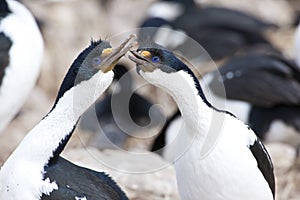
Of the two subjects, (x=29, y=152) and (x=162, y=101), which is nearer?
(x=29, y=152)

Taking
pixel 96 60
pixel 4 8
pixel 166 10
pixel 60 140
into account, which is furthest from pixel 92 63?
pixel 166 10

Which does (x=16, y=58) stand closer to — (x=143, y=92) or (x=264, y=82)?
(x=264, y=82)

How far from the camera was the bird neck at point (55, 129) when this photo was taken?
399 centimetres

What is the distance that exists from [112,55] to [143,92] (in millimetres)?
6137

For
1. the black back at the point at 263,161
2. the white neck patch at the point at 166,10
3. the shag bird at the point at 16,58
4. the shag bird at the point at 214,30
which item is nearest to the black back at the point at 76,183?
the black back at the point at 263,161

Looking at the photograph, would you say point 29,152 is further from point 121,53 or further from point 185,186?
point 185,186

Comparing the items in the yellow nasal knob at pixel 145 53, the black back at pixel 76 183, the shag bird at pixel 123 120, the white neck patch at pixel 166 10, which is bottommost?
the shag bird at pixel 123 120

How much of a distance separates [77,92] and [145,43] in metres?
0.51

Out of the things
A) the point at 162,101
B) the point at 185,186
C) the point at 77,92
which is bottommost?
the point at 162,101

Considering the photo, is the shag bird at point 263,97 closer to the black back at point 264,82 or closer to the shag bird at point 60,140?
the black back at point 264,82

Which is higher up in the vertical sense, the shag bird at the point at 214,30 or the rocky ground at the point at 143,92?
the shag bird at the point at 214,30

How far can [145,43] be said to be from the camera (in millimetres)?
4270

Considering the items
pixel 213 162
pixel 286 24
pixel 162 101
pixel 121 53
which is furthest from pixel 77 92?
pixel 286 24

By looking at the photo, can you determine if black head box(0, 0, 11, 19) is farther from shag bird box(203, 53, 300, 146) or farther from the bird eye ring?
the bird eye ring
